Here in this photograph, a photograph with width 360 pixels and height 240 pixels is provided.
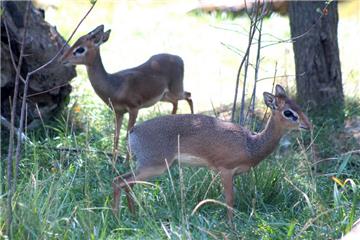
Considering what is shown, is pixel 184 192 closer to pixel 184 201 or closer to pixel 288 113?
pixel 184 201

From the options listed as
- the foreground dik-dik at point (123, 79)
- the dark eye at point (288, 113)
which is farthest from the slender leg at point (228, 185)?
the foreground dik-dik at point (123, 79)

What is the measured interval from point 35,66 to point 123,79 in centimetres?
83

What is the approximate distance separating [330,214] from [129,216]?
47.2 inches

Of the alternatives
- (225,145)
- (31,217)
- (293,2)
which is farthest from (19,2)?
(31,217)

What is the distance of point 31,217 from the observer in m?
4.04

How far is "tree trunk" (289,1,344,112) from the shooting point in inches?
275

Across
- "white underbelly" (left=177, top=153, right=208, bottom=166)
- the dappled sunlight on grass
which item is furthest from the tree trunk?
"white underbelly" (left=177, top=153, right=208, bottom=166)

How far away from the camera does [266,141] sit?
197 inches

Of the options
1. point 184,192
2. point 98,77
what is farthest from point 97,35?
point 184,192

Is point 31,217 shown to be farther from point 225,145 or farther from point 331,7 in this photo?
point 331,7

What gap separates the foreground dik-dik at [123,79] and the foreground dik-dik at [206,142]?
122 cm

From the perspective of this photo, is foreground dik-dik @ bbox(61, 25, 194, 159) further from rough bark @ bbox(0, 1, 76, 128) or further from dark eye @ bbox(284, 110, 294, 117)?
dark eye @ bbox(284, 110, 294, 117)

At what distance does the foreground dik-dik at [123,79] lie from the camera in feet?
21.4

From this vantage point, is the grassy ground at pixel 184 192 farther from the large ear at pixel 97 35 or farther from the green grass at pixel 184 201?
the large ear at pixel 97 35
